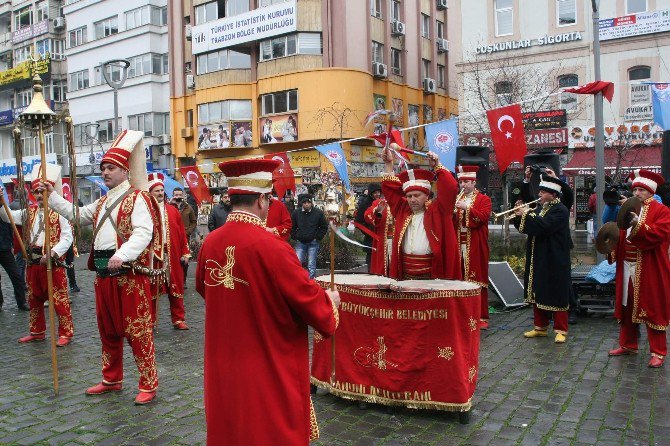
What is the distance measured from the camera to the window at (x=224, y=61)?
107ft

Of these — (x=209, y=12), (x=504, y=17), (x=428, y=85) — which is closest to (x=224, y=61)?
(x=209, y=12)

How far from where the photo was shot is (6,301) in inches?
456

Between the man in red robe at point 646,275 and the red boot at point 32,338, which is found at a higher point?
the man in red robe at point 646,275

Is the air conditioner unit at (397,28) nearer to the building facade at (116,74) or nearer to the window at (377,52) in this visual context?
the window at (377,52)

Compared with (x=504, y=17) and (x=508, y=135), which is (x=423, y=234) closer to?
(x=508, y=135)

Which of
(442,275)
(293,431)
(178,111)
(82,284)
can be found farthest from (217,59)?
(293,431)

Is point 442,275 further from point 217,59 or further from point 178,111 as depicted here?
point 178,111

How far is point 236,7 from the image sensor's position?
1273 inches

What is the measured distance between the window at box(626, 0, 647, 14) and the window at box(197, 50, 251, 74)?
17828 mm

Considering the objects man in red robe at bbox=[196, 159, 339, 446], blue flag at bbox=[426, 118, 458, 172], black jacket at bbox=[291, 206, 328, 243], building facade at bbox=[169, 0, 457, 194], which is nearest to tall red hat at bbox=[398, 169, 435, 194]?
man in red robe at bbox=[196, 159, 339, 446]

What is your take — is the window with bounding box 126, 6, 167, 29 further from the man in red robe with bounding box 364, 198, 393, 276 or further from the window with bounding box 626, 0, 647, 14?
the man in red robe with bounding box 364, 198, 393, 276

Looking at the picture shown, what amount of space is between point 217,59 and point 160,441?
101 ft

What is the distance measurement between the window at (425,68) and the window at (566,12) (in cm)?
1107

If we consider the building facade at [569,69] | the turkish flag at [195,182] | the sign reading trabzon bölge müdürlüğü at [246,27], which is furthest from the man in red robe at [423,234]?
the sign reading trabzon bölge müdürlüğü at [246,27]
